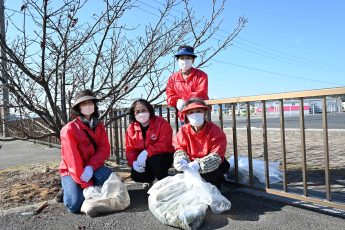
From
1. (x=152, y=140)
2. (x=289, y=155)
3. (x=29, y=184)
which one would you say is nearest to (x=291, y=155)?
(x=289, y=155)

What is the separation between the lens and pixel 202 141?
A: 3799mm

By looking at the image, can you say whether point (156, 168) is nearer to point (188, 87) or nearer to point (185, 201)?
point (185, 201)

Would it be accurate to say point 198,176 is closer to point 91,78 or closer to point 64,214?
point 64,214

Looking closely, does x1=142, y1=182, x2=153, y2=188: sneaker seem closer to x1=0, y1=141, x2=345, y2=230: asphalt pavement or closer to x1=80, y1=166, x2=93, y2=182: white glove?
x1=0, y1=141, x2=345, y2=230: asphalt pavement

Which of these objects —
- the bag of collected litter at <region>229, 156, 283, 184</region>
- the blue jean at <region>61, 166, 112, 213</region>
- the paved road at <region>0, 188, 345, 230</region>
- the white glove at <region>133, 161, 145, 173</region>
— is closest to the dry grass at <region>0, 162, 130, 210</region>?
the paved road at <region>0, 188, 345, 230</region>

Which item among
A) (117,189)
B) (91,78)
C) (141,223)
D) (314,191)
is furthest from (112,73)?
(314,191)

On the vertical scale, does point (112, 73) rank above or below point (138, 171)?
above

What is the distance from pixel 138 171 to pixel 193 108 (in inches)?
39.6

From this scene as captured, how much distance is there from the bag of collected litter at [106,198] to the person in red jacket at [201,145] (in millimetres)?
593

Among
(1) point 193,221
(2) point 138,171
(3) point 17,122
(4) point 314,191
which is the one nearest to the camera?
(1) point 193,221

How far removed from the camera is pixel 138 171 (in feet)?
13.9

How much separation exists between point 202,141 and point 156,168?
664 mm

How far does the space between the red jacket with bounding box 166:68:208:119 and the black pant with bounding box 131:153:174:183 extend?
21.9 inches

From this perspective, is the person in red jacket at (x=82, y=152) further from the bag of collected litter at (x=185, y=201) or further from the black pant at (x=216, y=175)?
the black pant at (x=216, y=175)
